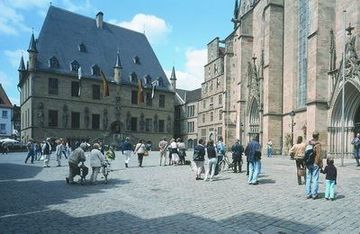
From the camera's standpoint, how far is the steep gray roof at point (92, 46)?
52.5 meters

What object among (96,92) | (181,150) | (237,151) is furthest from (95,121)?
(237,151)

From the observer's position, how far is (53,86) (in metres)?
50.6

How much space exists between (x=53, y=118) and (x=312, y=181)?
44900mm

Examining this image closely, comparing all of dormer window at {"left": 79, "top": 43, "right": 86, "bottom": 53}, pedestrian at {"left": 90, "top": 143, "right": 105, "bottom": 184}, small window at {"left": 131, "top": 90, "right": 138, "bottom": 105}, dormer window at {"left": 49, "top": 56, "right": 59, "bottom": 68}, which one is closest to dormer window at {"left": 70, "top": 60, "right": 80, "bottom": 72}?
dormer window at {"left": 49, "top": 56, "right": 59, "bottom": 68}

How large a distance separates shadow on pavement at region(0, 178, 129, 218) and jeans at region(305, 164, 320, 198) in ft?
20.9

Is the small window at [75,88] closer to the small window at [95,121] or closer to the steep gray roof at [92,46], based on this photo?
the steep gray roof at [92,46]

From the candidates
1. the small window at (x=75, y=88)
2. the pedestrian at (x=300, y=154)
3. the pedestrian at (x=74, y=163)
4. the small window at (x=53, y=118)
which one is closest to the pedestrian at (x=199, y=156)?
the pedestrian at (x=300, y=154)

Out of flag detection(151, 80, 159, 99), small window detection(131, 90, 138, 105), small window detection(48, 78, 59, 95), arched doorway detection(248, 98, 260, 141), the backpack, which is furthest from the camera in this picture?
flag detection(151, 80, 159, 99)

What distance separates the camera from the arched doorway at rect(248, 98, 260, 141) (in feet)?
124

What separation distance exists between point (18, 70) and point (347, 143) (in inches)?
2048

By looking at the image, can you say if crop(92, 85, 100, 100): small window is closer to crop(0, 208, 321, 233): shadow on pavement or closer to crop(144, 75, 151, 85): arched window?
crop(144, 75, 151, 85): arched window

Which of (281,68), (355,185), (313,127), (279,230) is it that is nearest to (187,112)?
(281,68)

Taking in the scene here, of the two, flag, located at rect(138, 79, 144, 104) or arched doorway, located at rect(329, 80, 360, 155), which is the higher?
flag, located at rect(138, 79, 144, 104)

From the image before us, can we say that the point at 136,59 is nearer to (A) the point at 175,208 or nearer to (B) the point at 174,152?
(B) the point at 174,152
